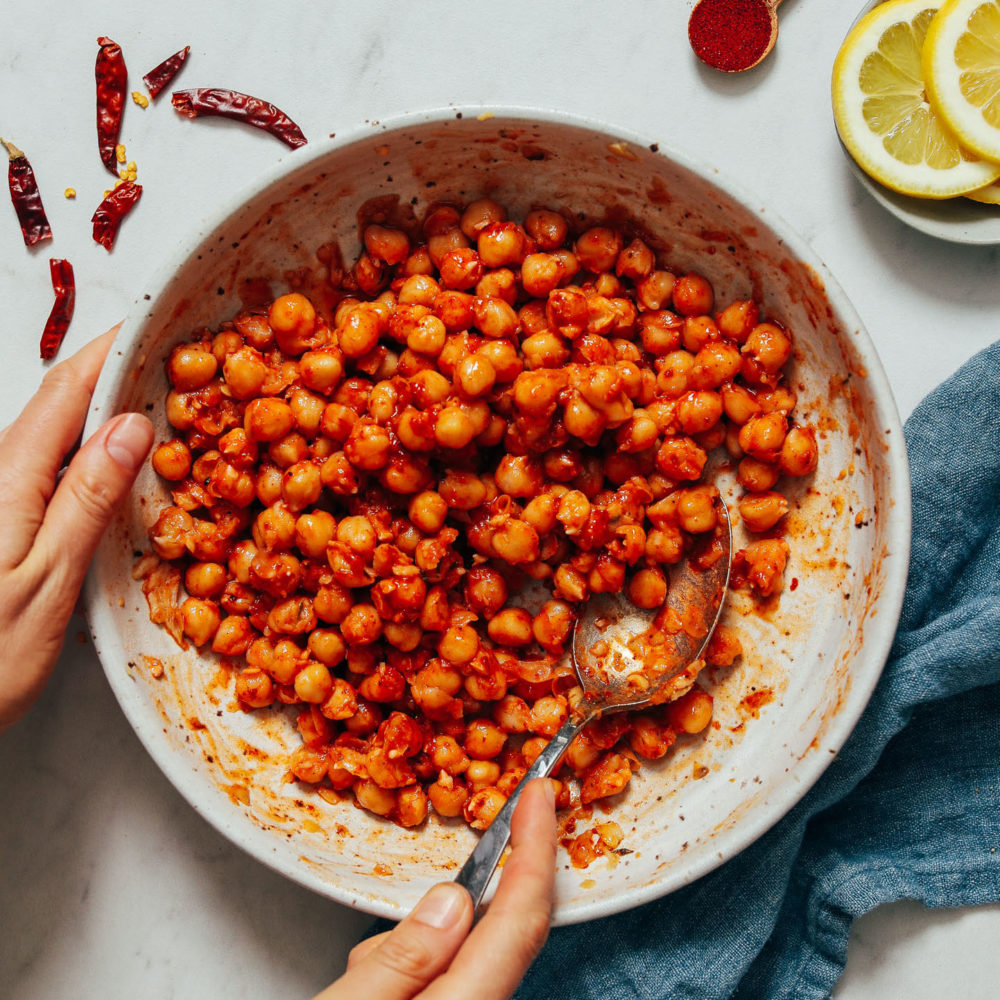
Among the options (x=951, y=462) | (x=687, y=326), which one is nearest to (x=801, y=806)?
(x=951, y=462)

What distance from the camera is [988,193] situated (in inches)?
106

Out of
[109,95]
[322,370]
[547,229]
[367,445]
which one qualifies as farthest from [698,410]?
[109,95]

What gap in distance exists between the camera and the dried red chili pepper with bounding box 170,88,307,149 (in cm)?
283

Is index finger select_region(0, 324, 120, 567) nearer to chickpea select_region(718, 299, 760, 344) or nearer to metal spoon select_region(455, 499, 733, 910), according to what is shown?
metal spoon select_region(455, 499, 733, 910)

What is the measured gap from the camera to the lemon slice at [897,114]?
265 cm

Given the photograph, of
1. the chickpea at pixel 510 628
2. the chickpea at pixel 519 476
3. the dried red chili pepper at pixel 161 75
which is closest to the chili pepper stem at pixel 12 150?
the dried red chili pepper at pixel 161 75

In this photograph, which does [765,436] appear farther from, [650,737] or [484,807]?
[484,807]

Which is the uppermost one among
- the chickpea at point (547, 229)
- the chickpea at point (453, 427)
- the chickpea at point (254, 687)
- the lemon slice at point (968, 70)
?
the lemon slice at point (968, 70)

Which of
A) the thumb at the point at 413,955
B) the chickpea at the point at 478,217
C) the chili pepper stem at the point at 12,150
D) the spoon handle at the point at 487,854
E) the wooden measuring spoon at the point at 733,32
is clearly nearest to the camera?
the thumb at the point at 413,955

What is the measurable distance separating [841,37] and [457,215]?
4.41 ft

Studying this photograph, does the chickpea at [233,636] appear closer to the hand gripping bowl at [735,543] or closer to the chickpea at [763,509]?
the hand gripping bowl at [735,543]

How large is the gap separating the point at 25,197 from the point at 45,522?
122 centimetres

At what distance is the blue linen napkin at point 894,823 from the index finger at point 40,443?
1941mm

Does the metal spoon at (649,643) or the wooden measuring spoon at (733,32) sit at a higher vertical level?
the wooden measuring spoon at (733,32)
